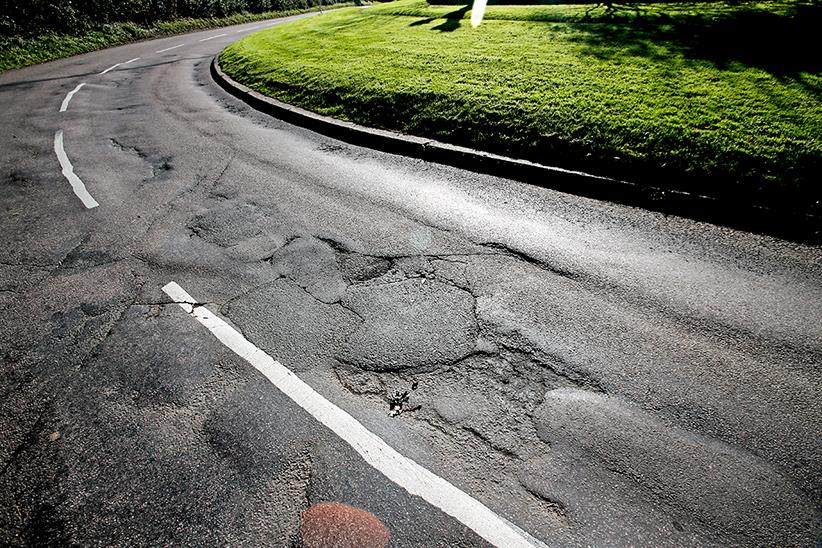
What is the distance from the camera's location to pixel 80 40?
17.9 meters

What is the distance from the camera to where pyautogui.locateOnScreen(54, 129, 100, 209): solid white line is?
562 cm

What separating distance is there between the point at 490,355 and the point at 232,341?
204 cm

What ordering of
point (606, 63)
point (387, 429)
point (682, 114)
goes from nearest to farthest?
point (387, 429), point (682, 114), point (606, 63)

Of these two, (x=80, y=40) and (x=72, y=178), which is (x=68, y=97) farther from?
(x=80, y=40)

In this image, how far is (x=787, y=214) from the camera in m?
4.18

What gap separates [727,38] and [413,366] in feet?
31.8

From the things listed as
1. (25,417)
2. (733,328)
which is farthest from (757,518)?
(25,417)

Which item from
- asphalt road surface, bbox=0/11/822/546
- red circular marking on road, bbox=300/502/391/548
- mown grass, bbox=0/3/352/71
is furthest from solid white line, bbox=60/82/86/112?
red circular marking on road, bbox=300/502/391/548

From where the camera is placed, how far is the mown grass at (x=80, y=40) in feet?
50.3

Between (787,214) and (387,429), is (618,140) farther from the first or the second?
(387,429)

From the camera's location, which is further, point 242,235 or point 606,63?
point 606,63

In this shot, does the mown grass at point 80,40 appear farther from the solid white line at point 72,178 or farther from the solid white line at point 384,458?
the solid white line at point 384,458

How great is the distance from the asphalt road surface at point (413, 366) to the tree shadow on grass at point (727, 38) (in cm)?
503

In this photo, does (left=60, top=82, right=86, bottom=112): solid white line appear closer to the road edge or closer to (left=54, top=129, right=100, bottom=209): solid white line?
(left=54, top=129, right=100, bottom=209): solid white line
